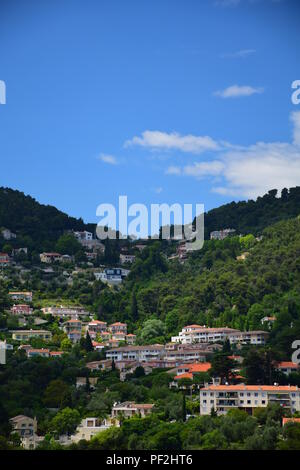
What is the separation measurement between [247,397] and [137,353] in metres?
16.6

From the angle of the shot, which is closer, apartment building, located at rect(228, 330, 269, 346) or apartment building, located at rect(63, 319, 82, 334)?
apartment building, located at rect(228, 330, 269, 346)

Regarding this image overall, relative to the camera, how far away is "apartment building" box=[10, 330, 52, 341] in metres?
69.8

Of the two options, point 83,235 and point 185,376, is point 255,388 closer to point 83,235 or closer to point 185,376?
point 185,376

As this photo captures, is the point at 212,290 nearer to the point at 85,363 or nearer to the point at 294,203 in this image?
the point at 85,363

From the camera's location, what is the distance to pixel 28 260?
93.8m

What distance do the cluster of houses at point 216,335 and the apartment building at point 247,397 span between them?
12459mm

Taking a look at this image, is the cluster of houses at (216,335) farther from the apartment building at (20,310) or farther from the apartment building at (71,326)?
the apartment building at (20,310)

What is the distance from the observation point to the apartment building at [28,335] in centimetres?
6981

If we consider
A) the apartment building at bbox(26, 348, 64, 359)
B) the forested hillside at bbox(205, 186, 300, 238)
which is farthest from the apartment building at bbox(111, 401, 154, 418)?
the forested hillside at bbox(205, 186, 300, 238)

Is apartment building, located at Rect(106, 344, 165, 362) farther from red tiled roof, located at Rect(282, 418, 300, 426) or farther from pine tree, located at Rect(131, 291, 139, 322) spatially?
red tiled roof, located at Rect(282, 418, 300, 426)

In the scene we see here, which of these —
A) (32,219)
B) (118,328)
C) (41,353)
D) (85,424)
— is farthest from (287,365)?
(32,219)

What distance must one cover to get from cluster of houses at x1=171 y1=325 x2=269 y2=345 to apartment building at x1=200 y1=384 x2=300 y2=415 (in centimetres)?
1246

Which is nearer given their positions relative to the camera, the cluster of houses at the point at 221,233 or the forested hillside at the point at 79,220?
the forested hillside at the point at 79,220

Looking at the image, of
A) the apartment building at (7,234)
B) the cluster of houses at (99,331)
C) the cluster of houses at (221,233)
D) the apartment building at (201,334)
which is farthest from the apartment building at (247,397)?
the apartment building at (7,234)
